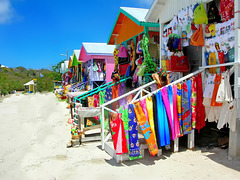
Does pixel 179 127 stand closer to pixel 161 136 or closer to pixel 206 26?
pixel 161 136

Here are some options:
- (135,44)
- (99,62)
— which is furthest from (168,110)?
(99,62)

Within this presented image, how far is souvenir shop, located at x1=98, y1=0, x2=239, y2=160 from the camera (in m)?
4.38

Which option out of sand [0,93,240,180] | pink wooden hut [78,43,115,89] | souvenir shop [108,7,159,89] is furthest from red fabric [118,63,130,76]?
sand [0,93,240,180]

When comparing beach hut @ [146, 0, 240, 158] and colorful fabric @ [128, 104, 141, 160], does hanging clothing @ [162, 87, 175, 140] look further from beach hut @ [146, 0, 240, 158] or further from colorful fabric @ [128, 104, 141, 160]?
beach hut @ [146, 0, 240, 158]

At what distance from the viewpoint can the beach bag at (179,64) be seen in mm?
5850

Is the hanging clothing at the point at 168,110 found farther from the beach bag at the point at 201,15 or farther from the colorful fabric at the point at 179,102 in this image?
the beach bag at the point at 201,15

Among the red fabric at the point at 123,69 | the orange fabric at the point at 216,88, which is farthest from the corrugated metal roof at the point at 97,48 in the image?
the orange fabric at the point at 216,88

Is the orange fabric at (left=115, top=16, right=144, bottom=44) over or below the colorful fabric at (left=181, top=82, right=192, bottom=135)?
over

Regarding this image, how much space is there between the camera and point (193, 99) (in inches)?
199

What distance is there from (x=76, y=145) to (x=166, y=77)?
3107 millimetres

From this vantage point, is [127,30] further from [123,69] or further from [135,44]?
[123,69]

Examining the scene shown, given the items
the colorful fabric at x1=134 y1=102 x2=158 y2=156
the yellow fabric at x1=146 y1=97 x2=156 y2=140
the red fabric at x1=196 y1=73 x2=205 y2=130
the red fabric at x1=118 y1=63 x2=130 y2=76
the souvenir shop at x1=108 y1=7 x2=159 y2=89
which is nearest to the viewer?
the colorful fabric at x1=134 y1=102 x2=158 y2=156

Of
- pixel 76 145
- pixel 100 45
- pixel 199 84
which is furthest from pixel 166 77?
pixel 100 45

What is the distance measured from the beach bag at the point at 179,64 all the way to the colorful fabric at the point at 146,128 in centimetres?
195
